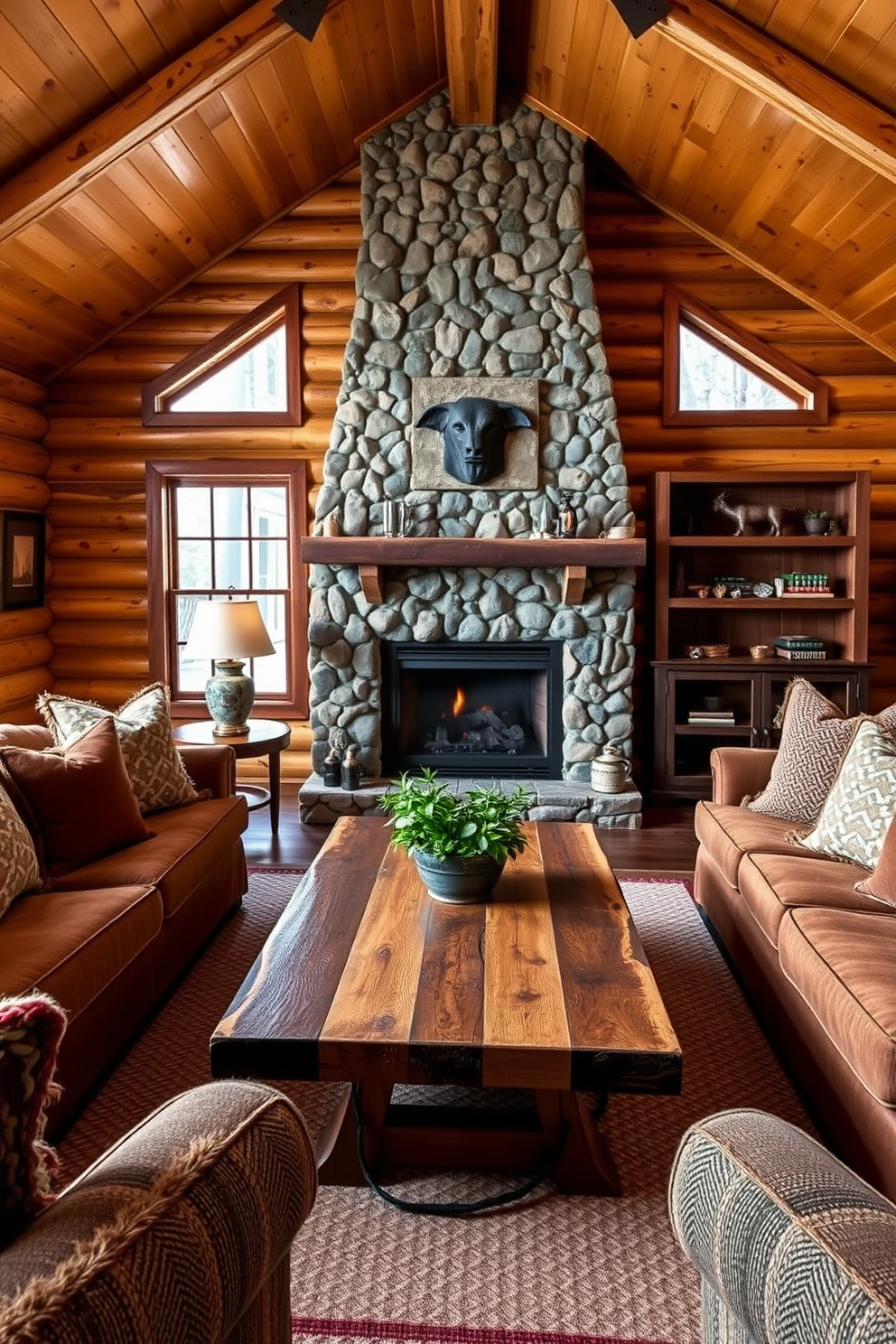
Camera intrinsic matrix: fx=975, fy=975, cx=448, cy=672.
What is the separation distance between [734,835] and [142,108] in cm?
382

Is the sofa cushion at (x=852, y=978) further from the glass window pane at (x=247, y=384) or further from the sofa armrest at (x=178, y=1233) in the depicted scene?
the glass window pane at (x=247, y=384)

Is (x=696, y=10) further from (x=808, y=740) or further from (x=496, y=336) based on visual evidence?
(x=808, y=740)

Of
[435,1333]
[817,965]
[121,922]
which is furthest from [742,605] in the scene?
[435,1333]

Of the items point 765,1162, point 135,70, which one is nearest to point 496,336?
point 135,70

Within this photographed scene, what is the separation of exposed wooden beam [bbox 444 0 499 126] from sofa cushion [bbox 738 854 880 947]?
3903 mm

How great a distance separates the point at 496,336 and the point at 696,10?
1.97 m

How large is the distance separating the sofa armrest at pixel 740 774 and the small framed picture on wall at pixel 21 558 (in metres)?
4.11

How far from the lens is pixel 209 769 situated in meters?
4.01

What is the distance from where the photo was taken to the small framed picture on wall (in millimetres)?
5621

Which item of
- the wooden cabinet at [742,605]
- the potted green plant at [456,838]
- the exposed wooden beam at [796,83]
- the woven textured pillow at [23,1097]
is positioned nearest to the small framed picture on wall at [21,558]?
the wooden cabinet at [742,605]

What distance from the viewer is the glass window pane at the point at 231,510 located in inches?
245

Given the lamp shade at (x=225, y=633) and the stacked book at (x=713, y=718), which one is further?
the stacked book at (x=713, y=718)

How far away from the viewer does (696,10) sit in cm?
387

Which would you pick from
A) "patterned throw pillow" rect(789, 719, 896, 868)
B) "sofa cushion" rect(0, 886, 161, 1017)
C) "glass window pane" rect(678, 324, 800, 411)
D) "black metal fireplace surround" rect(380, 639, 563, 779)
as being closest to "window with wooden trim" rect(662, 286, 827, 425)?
"glass window pane" rect(678, 324, 800, 411)
